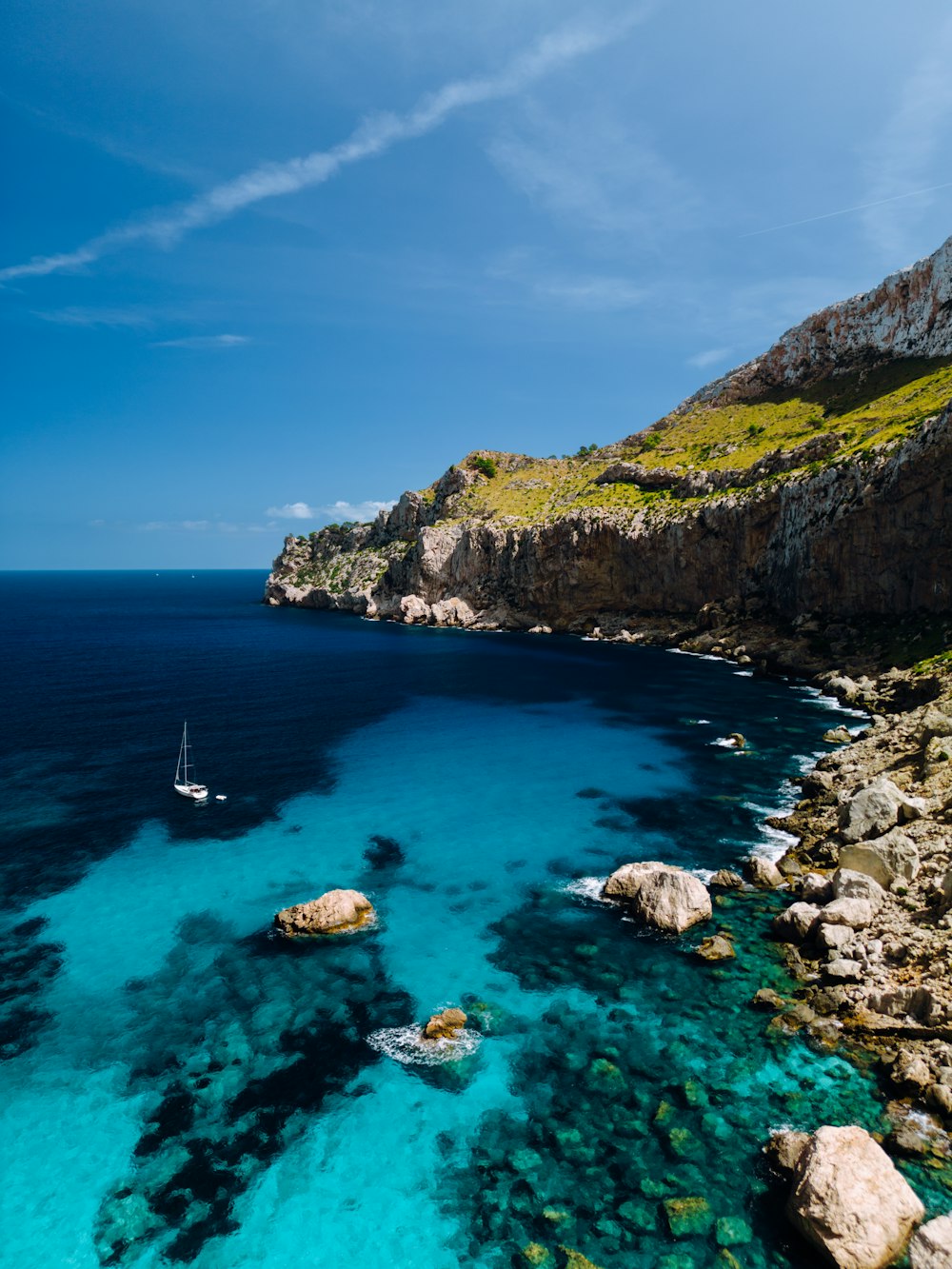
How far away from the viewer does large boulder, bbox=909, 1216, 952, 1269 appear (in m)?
13.3

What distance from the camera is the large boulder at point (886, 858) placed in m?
26.5

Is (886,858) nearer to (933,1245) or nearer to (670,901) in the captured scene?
(670,901)

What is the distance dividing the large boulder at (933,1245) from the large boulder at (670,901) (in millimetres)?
13496

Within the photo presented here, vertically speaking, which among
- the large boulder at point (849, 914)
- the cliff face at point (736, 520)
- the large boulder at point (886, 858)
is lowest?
the large boulder at point (849, 914)

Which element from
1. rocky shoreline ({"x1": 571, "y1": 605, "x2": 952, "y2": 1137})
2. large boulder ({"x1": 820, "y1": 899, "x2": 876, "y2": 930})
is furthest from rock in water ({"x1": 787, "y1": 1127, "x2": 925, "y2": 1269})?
large boulder ({"x1": 820, "y1": 899, "x2": 876, "y2": 930})

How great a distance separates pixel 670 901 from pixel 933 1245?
1449cm

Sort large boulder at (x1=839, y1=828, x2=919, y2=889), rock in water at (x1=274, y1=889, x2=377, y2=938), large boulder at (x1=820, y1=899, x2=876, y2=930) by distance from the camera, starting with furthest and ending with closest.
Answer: rock in water at (x1=274, y1=889, x2=377, y2=938)
large boulder at (x1=839, y1=828, x2=919, y2=889)
large boulder at (x1=820, y1=899, x2=876, y2=930)

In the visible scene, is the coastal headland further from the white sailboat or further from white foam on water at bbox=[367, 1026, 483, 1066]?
the white sailboat

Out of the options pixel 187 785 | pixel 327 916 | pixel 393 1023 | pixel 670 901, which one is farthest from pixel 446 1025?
pixel 187 785

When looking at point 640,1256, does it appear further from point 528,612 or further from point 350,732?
point 528,612

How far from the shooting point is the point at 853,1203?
14.4 m

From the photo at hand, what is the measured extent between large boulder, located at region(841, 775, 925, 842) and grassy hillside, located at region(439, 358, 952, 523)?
5856cm

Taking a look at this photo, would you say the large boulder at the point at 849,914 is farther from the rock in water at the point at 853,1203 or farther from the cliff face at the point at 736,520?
the cliff face at the point at 736,520

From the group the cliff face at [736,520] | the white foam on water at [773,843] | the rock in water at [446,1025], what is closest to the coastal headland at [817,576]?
the cliff face at [736,520]
